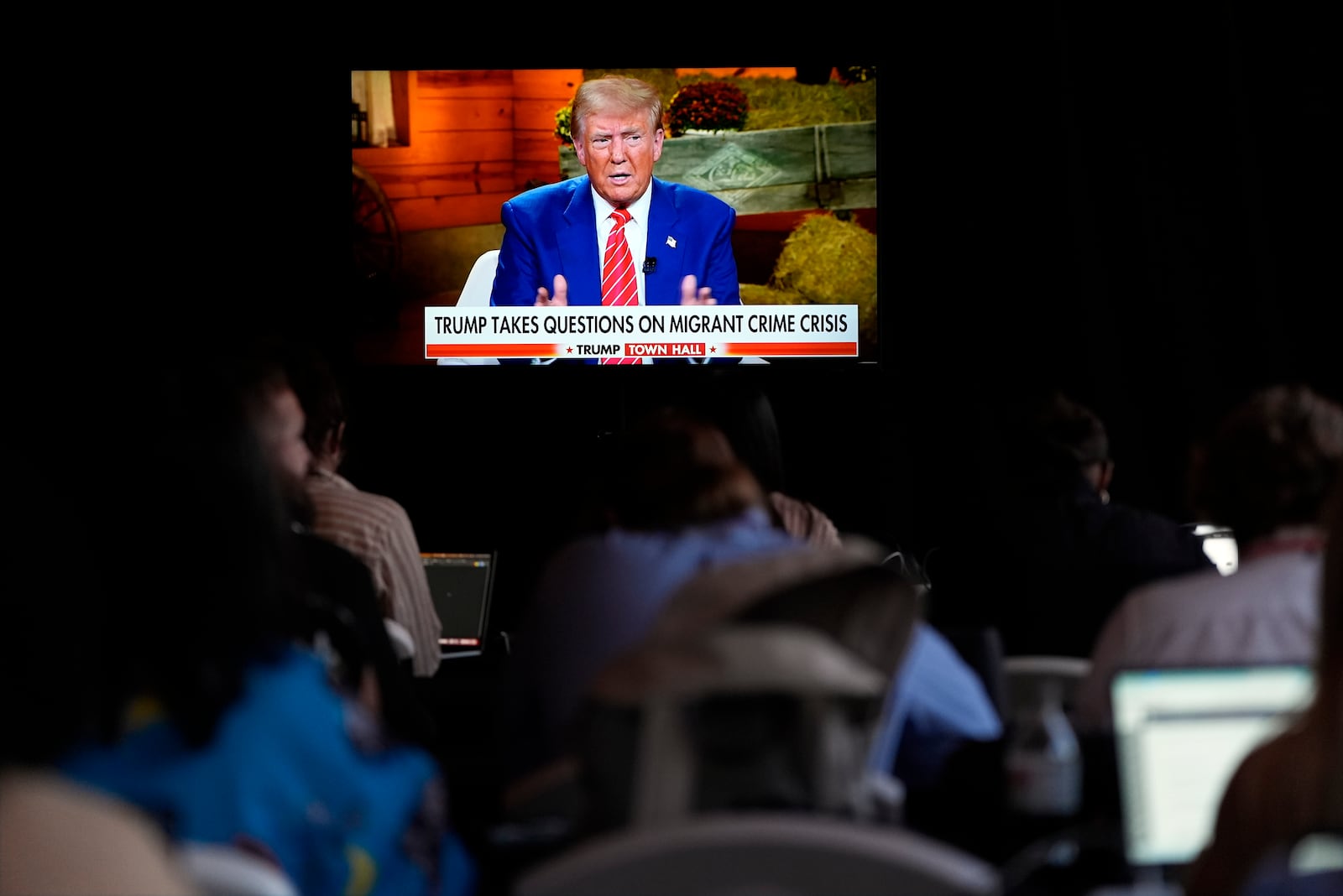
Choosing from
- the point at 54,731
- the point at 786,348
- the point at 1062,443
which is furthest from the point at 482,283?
the point at 54,731

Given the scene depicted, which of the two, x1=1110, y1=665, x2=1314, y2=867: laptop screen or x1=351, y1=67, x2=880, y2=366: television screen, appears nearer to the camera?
x1=1110, y1=665, x2=1314, y2=867: laptop screen

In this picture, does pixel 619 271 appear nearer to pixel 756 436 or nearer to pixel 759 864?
pixel 756 436

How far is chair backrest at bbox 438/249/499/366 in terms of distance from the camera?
610cm

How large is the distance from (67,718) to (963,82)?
18.0 ft

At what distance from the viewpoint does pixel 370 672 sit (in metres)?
2.38

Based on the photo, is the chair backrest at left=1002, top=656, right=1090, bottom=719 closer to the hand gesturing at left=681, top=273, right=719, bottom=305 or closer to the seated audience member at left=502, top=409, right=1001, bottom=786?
the seated audience member at left=502, top=409, right=1001, bottom=786

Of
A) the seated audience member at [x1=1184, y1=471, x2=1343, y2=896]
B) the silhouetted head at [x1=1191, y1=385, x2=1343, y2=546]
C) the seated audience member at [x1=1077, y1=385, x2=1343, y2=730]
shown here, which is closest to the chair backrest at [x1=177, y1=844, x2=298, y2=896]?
the seated audience member at [x1=1184, y1=471, x2=1343, y2=896]

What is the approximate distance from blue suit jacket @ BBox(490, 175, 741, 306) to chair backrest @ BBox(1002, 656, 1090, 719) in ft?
11.3

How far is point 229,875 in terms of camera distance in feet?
4.61

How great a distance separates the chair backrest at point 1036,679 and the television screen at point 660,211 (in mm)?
3394

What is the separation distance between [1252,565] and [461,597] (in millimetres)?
2017

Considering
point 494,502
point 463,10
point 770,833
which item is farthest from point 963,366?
point 770,833

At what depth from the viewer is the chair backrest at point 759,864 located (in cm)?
122

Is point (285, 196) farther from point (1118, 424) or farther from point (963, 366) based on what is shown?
point (1118, 424)
